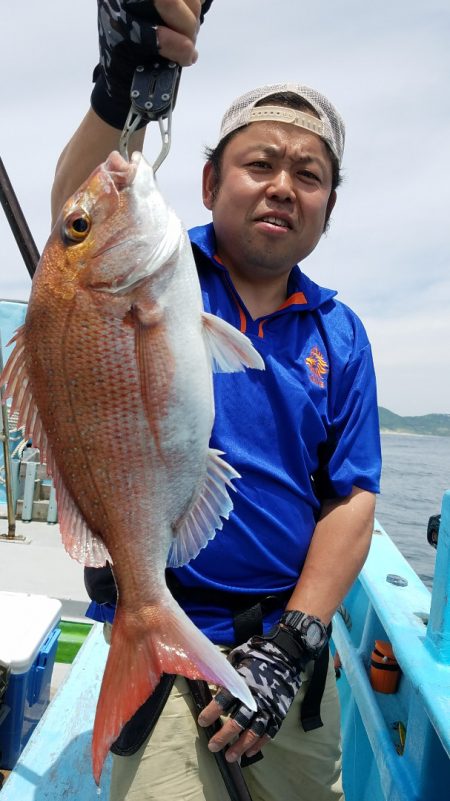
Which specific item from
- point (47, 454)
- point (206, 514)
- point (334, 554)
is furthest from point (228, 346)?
point (334, 554)

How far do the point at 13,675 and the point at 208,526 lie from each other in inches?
75.9

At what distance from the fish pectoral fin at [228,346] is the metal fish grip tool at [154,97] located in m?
0.49

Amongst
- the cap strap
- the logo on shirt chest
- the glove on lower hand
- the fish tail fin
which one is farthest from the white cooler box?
the cap strap

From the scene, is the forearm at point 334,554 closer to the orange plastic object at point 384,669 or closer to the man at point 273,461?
the man at point 273,461

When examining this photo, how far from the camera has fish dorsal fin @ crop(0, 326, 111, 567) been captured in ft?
5.17

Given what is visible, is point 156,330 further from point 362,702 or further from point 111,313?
point 362,702

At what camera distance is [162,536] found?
5.24 feet

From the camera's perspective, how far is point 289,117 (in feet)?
7.27

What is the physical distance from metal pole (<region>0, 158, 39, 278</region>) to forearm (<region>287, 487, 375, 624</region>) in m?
1.91

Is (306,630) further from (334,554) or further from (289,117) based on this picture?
(289,117)

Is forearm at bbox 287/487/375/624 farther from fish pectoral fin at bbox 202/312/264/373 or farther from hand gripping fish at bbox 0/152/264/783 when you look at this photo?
fish pectoral fin at bbox 202/312/264/373

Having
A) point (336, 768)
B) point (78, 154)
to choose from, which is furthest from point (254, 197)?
point (336, 768)

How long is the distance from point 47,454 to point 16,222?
190 centimetres

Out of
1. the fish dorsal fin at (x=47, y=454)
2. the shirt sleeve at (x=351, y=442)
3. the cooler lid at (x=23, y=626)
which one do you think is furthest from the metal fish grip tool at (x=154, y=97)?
the cooler lid at (x=23, y=626)
